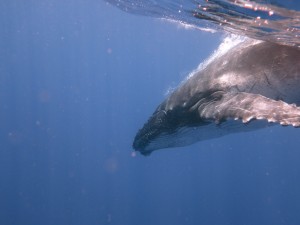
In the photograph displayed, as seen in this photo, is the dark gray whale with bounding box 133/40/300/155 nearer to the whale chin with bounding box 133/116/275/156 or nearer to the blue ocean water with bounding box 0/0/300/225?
the whale chin with bounding box 133/116/275/156

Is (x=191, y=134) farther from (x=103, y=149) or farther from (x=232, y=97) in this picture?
(x=103, y=149)

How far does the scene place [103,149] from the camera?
9488 cm

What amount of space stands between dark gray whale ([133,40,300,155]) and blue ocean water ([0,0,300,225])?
1858 inches

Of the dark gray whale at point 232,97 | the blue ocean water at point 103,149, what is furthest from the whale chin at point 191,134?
the blue ocean water at point 103,149

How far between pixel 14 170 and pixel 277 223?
6198cm

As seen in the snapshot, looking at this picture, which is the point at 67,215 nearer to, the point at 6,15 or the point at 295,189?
the point at 6,15

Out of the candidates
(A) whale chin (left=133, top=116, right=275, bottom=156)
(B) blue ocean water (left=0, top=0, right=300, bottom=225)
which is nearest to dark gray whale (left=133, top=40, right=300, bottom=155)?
(A) whale chin (left=133, top=116, right=275, bottom=156)

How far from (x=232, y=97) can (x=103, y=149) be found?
90.9 metres

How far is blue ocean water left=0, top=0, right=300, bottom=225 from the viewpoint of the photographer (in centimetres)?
6750

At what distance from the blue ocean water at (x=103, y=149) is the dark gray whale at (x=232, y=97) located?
4719 centimetres

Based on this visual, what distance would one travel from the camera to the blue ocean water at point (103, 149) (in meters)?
67.5

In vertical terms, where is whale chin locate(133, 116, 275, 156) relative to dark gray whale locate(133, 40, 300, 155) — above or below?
below

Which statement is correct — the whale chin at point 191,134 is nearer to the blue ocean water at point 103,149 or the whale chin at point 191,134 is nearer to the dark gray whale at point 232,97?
the dark gray whale at point 232,97

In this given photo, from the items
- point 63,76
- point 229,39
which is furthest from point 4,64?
point 229,39
